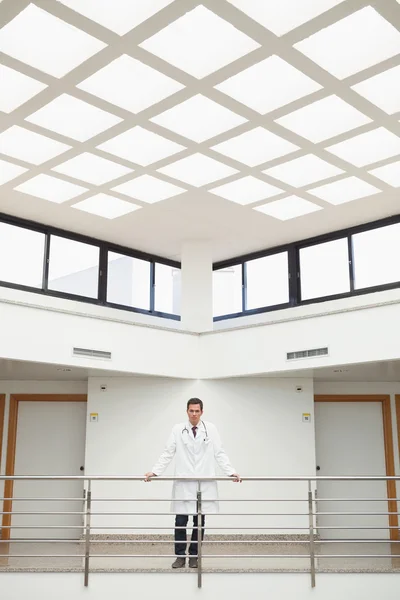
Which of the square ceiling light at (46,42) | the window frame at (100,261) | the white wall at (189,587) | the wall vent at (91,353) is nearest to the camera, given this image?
the square ceiling light at (46,42)

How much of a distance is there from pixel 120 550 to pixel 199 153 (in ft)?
15.7

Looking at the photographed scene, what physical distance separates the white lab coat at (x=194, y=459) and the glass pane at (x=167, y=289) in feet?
16.0

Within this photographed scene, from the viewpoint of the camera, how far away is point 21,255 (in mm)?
9352

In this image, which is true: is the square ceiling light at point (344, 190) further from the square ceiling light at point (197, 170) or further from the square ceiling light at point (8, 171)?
the square ceiling light at point (8, 171)

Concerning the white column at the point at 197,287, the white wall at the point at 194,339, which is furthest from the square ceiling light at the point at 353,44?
the white column at the point at 197,287

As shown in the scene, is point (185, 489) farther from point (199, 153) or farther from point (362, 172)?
point (362, 172)

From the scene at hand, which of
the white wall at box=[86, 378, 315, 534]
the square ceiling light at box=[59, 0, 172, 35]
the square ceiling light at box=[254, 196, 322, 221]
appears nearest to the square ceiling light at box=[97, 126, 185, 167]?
the square ceiling light at box=[59, 0, 172, 35]

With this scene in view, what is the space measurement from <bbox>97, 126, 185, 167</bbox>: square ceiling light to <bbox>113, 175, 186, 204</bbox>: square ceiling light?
0.54m

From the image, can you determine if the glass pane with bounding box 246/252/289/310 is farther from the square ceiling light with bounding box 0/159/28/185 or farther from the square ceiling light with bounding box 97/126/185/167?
the square ceiling light with bounding box 0/159/28/185

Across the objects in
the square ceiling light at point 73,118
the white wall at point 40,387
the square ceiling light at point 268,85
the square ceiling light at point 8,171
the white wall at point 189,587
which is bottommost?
the white wall at point 189,587

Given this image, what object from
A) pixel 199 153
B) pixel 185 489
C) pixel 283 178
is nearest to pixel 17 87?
pixel 199 153

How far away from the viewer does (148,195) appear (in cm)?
856

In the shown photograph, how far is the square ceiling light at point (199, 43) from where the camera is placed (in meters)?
5.16

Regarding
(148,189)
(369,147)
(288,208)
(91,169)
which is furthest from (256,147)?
(91,169)
